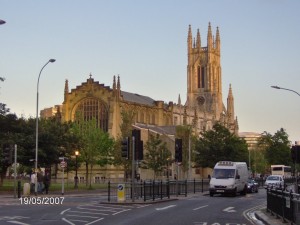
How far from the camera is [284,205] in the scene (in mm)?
18719

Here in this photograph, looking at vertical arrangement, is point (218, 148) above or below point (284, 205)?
above

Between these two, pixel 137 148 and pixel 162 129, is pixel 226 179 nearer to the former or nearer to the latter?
pixel 137 148

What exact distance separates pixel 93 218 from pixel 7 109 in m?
34.9

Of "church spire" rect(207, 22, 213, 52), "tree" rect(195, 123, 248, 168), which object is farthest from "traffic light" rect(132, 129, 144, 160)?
"church spire" rect(207, 22, 213, 52)

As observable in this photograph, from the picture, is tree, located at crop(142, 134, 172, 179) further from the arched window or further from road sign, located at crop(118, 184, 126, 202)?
road sign, located at crop(118, 184, 126, 202)

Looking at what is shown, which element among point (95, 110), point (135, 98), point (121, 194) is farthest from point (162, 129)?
point (121, 194)

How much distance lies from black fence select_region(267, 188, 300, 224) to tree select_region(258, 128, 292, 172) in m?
86.8

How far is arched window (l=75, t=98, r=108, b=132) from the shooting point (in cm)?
10459

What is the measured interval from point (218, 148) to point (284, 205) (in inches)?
2346

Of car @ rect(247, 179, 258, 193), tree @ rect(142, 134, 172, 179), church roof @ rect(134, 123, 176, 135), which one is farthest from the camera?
church roof @ rect(134, 123, 176, 135)

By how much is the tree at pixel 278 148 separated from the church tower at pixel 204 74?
1722 inches

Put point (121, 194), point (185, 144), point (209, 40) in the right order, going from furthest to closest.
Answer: point (209, 40), point (185, 144), point (121, 194)

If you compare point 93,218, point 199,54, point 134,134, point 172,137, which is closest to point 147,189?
point 134,134

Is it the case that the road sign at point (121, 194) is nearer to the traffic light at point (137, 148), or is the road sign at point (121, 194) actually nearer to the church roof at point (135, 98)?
the traffic light at point (137, 148)
